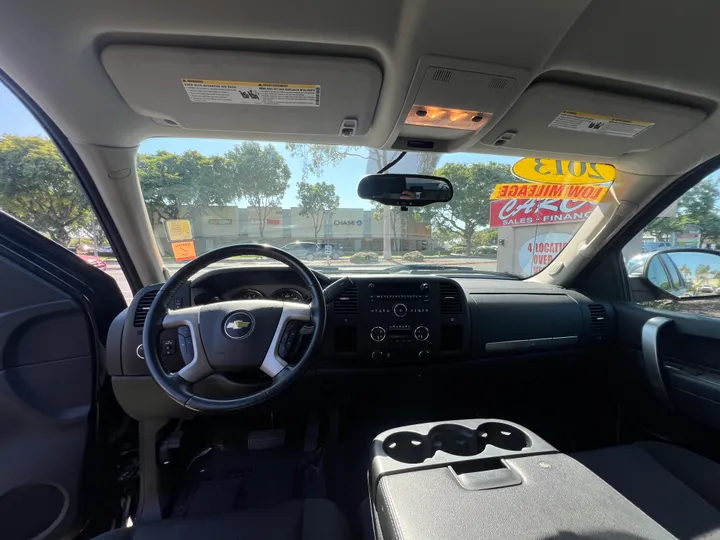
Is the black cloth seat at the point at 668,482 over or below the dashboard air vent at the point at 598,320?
below

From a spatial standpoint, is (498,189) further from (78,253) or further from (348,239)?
(78,253)

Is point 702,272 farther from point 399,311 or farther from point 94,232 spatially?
point 94,232

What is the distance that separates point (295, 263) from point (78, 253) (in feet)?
3.98

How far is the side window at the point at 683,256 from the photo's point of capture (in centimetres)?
218

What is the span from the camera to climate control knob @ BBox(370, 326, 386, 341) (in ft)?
7.00

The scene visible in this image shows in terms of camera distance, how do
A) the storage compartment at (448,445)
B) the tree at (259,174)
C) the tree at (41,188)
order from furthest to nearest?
1. the tree at (259,174)
2. the tree at (41,188)
3. the storage compartment at (448,445)

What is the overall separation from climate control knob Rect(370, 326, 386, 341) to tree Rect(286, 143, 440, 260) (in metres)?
0.43

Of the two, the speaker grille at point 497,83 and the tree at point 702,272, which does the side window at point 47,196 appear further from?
the tree at point 702,272

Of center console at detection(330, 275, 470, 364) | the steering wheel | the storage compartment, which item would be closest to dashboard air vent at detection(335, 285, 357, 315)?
center console at detection(330, 275, 470, 364)

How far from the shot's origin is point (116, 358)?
179 cm

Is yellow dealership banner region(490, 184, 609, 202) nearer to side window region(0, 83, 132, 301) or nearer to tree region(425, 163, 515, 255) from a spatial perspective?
tree region(425, 163, 515, 255)

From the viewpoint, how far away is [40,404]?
1.69 m

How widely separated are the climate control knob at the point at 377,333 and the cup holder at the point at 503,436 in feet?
2.48

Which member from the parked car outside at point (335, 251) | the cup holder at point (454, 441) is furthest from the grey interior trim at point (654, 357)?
the parked car outside at point (335, 251)
